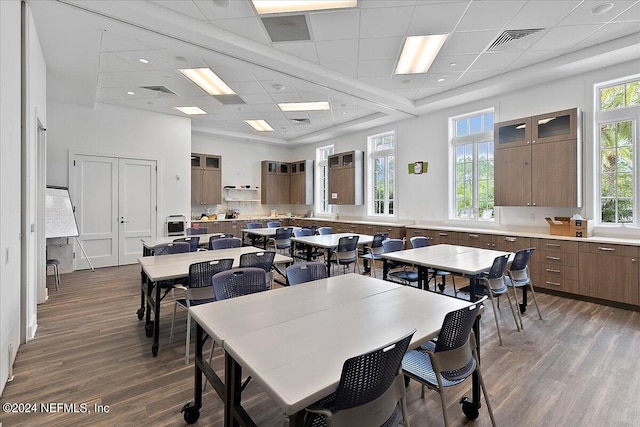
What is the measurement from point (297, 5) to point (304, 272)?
292cm

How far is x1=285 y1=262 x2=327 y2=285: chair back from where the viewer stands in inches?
104

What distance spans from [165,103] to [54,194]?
109 inches

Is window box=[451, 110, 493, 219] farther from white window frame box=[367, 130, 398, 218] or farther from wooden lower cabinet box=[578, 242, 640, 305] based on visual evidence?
wooden lower cabinet box=[578, 242, 640, 305]

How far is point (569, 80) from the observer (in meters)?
4.96

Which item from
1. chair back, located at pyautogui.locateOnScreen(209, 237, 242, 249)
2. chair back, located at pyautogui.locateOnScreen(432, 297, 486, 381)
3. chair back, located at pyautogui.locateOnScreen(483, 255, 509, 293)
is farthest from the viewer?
chair back, located at pyautogui.locateOnScreen(209, 237, 242, 249)

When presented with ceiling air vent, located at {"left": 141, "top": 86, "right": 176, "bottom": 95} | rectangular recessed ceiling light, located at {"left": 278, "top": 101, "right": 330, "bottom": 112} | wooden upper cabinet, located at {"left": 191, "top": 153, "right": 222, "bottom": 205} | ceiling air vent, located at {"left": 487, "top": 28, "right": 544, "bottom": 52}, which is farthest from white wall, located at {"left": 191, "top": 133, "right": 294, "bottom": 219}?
ceiling air vent, located at {"left": 487, "top": 28, "right": 544, "bottom": 52}

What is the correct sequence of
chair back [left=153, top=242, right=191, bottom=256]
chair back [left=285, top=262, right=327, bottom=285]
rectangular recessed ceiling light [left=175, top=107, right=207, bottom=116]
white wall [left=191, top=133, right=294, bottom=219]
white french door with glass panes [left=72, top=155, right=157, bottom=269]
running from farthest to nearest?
white wall [left=191, top=133, right=294, bottom=219] → rectangular recessed ceiling light [left=175, top=107, right=207, bottom=116] → white french door with glass panes [left=72, top=155, right=157, bottom=269] → chair back [left=153, top=242, right=191, bottom=256] → chair back [left=285, top=262, right=327, bottom=285]

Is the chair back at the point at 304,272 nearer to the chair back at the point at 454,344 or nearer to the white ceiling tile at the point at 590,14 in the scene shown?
the chair back at the point at 454,344

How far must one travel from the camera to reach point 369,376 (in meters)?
1.20

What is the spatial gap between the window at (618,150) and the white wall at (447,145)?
16cm

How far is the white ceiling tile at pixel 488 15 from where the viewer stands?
333 centimetres

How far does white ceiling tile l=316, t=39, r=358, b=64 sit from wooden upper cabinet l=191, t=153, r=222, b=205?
560 cm

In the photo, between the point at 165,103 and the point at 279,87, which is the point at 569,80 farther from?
the point at 165,103

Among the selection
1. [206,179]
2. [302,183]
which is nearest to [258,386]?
[206,179]
